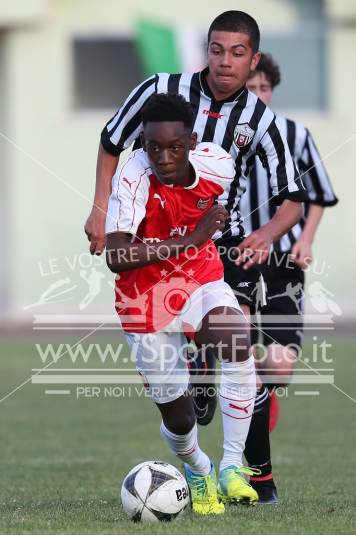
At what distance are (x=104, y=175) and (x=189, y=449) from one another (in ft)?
4.77

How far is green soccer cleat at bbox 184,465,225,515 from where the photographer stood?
18.5ft

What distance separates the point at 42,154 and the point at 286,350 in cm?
1385

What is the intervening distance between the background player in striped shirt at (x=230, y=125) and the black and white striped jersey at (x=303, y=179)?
1.29 meters

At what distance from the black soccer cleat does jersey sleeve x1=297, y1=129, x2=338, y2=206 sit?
230 centimetres

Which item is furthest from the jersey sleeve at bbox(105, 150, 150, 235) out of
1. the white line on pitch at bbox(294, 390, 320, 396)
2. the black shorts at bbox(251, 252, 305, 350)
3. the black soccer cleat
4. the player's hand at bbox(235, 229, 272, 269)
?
the white line on pitch at bbox(294, 390, 320, 396)

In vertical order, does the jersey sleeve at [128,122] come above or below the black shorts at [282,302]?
above

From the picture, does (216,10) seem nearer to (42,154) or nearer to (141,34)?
(141,34)

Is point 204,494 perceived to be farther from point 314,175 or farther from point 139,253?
point 314,175

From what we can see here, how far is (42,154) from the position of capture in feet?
68.5

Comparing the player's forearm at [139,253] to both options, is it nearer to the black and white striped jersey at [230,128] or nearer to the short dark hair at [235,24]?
the black and white striped jersey at [230,128]

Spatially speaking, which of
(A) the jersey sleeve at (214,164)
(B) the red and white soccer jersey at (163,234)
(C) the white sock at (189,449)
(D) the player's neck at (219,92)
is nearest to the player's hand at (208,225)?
(B) the red and white soccer jersey at (163,234)

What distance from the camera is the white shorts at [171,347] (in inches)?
222

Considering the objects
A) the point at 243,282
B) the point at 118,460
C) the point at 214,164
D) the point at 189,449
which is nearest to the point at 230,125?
the point at 214,164

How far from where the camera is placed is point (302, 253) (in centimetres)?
754
